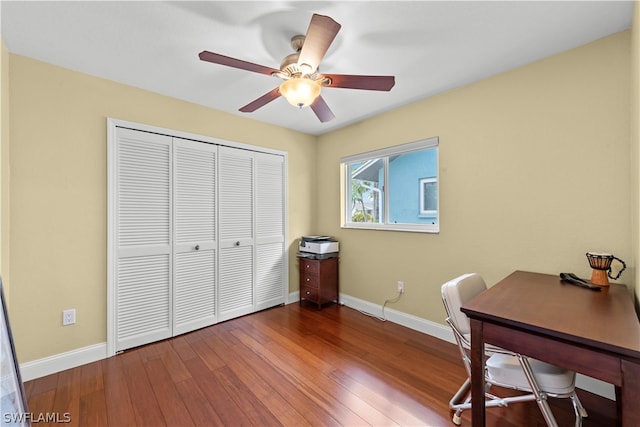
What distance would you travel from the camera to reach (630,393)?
0.89 m

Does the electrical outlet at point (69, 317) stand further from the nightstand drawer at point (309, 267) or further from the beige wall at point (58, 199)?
the nightstand drawer at point (309, 267)

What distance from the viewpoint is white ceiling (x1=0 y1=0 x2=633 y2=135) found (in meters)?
1.43

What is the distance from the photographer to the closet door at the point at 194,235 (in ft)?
8.39

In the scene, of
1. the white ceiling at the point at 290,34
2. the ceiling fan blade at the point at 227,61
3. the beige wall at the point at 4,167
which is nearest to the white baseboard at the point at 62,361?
the beige wall at the point at 4,167

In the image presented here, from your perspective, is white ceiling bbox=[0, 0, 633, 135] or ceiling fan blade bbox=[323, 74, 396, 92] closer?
white ceiling bbox=[0, 0, 633, 135]

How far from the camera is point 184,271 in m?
2.60

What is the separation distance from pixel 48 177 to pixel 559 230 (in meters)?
3.70

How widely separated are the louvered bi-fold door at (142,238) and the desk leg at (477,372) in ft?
8.16

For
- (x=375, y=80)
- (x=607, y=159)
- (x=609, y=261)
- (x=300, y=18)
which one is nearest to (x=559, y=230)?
(x=609, y=261)

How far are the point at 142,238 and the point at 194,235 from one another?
0.44 m

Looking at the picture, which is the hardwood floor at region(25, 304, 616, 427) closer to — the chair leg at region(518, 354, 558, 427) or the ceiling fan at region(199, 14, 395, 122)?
the chair leg at region(518, 354, 558, 427)

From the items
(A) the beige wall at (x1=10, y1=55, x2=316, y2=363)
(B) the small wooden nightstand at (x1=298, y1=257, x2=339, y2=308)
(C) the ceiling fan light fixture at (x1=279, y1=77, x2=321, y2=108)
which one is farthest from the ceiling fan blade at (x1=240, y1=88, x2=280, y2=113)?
(B) the small wooden nightstand at (x1=298, y1=257, x2=339, y2=308)

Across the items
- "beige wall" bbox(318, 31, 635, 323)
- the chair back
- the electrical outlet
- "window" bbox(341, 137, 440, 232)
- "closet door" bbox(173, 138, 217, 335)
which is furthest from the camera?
"window" bbox(341, 137, 440, 232)

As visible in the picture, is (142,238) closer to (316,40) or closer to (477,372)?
(316,40)
